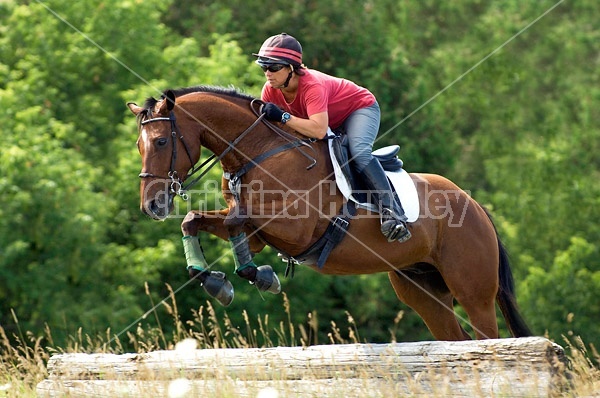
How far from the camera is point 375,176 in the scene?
26.1 ft

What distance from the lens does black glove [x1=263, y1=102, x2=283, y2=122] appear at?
772cm

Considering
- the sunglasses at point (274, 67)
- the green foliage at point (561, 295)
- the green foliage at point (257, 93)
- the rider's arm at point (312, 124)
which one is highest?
the sunglasses at point (274, 67)

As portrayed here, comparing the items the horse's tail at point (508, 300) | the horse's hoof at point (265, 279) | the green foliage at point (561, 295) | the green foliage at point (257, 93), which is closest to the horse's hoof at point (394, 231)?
the horse's hoof at point (265, 279)

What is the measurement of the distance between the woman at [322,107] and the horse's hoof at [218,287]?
142 centimetres

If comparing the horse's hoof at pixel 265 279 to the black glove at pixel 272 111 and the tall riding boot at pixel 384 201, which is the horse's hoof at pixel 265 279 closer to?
the tall riding boot at pixel 384 201

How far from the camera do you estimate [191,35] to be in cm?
2991

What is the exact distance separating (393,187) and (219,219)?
5.48ft

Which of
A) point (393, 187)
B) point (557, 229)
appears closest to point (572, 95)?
point (557, 229)

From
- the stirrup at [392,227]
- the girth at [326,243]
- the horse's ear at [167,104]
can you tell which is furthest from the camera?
the stirrup at [392,227]

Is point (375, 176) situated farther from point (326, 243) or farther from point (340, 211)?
point (326, 243)

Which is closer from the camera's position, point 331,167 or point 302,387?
point 302,387

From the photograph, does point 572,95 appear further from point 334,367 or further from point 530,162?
point 334,367

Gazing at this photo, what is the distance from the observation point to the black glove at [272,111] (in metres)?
7.72

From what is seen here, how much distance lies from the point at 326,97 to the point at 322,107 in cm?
13
